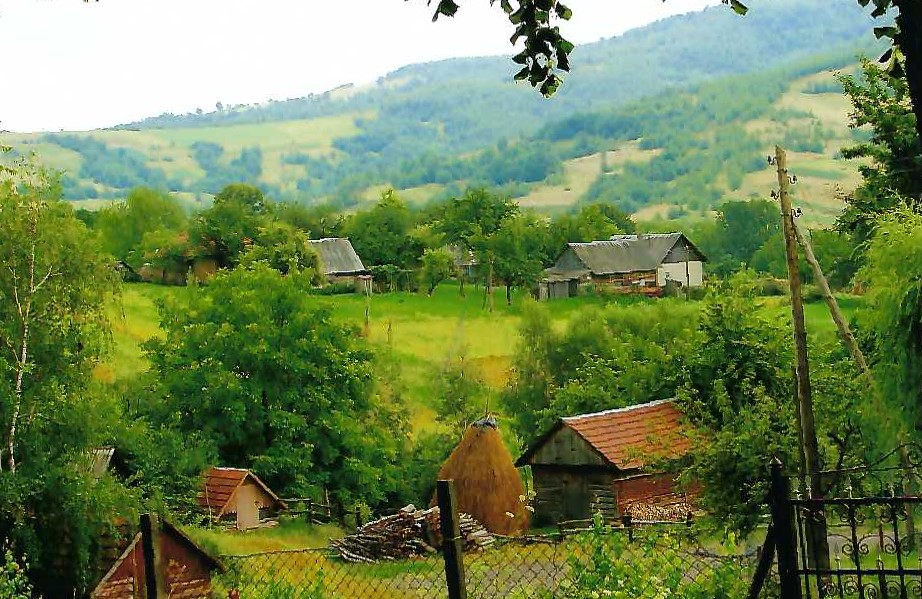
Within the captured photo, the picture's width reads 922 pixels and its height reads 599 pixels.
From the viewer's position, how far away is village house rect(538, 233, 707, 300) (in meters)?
76.3

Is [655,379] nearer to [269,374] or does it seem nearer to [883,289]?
[269,374]

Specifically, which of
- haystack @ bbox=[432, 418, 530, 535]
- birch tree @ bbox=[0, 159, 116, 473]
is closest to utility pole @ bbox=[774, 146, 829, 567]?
birch tree @ bbox=[0, 159, 116, 473]

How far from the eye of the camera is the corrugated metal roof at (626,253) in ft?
255

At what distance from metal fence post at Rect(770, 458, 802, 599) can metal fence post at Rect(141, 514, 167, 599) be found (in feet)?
10.3

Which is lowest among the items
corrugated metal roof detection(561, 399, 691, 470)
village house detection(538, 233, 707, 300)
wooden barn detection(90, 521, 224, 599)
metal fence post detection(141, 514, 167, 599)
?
corrugated metal roof detection(561, 399, 691, 470)

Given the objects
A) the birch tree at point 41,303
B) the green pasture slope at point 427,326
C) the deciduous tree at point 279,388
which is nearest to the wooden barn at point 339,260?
the green pasture slope at point 427,326

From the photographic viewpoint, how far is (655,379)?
33969 mm

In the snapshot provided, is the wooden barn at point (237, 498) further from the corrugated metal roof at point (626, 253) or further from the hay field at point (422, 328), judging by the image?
the corrugated metal roof at point (626, 253)

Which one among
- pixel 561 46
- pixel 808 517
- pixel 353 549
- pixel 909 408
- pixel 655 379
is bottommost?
pixel 353 549

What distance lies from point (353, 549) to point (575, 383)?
12562 mm

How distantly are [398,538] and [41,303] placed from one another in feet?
38.0

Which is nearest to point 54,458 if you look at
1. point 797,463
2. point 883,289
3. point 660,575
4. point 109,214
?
point 797,463

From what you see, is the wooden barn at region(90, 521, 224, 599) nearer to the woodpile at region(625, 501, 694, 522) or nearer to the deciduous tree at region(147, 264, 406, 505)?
the woodpile at region(625, 501, 694, 522)

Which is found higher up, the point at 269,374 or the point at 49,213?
the point at 49,213
